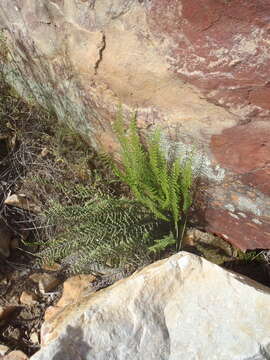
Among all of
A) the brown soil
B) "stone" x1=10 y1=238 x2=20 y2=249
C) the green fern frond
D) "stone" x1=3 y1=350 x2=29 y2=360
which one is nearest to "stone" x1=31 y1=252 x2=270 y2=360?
the green fern frond

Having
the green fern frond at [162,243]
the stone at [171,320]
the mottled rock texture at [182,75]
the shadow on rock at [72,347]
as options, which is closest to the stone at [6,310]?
the stone at [171,320]

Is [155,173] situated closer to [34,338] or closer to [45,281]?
[45,281]

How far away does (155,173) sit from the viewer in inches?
83.5

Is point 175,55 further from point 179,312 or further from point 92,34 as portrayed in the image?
point 179,312

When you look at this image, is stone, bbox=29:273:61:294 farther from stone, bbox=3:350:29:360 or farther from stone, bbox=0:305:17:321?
stone, bbox=3:350:29:360

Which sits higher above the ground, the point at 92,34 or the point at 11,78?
the point at 92,34

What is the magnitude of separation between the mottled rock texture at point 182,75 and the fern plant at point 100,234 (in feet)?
1.12

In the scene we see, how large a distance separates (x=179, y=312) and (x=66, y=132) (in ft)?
4.56

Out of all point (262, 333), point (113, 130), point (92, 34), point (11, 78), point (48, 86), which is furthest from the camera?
point (11, 78)

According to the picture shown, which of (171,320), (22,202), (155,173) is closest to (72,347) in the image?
(171,320)

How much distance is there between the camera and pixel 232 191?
2080 mm

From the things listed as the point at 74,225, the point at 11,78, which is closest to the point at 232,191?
the point at 74,225

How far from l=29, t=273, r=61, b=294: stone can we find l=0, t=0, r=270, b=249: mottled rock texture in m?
0.83

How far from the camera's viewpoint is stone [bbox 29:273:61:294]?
242 centimetres
